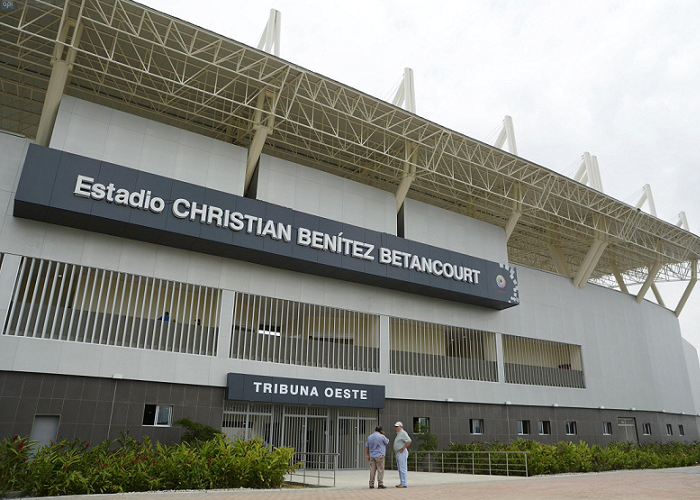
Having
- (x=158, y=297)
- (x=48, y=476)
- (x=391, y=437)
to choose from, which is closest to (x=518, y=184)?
(x=391, y=437)

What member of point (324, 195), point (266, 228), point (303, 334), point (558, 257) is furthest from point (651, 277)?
point (266, 228)

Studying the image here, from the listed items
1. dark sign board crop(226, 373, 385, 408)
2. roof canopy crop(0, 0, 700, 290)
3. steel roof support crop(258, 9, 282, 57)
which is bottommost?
dark sign board crop(226, 373, 385, 408)

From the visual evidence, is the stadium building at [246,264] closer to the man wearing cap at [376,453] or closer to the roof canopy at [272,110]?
the roof canopy at [272,110]

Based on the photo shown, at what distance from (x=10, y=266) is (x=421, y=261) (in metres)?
16.5

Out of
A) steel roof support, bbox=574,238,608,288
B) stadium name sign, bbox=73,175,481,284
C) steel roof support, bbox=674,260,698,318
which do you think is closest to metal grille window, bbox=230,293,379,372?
stadium name sign, bbox=73,175,481,284

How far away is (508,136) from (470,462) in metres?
18.3

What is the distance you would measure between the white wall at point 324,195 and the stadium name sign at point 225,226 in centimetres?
150

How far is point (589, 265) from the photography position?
3456 cm

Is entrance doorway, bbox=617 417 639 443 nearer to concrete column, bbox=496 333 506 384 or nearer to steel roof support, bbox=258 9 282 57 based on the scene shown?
concrete column, bbox=496 333 506 384

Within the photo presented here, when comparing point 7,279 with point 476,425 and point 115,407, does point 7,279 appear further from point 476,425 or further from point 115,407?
point 476,425

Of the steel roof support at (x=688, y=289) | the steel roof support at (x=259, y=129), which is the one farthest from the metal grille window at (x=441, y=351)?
the steel roof support at (x=688, y=289)

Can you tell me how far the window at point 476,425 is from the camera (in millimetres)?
26234

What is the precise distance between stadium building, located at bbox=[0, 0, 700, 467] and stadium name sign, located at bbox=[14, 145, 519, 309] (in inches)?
3.2

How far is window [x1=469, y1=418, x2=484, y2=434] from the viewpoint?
26.2 metres
